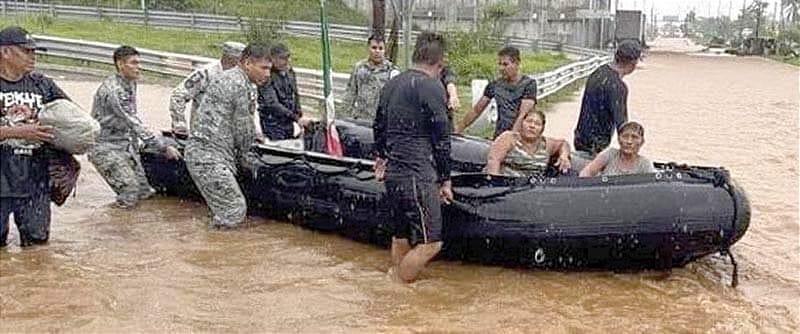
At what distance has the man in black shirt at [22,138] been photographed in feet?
20.6

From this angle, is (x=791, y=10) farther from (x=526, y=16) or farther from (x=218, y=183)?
(x=218, y=183)

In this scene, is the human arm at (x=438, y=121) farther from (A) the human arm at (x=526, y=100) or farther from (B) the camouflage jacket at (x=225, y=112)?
(B) the camouflage jacket at (x=225, y=112)

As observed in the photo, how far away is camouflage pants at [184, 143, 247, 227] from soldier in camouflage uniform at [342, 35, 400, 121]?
1.92 metres

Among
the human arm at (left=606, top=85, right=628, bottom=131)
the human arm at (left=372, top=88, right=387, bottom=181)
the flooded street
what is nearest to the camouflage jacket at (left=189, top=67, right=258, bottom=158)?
the flooded street

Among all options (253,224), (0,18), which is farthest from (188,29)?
(253,224)

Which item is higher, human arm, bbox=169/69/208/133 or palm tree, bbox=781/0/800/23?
palm tree, bbox=781/0/800/23

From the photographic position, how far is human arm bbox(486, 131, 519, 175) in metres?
6.70

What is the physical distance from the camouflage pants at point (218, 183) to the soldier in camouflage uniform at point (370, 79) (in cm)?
192

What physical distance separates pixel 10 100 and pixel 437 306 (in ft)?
10.5

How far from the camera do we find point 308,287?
605cm

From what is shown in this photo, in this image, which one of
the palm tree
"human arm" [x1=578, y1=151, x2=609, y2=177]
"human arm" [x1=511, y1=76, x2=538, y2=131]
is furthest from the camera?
the palm tree

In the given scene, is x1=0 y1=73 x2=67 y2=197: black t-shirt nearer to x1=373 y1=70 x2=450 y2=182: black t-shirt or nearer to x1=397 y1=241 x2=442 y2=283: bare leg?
x1=373 y1=70 x2=450 y2=182: black t-shirt

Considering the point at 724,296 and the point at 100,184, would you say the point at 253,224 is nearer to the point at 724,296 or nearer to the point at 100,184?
the point at 100,184

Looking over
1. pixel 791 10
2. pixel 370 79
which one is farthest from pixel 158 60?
pixel 791 10
